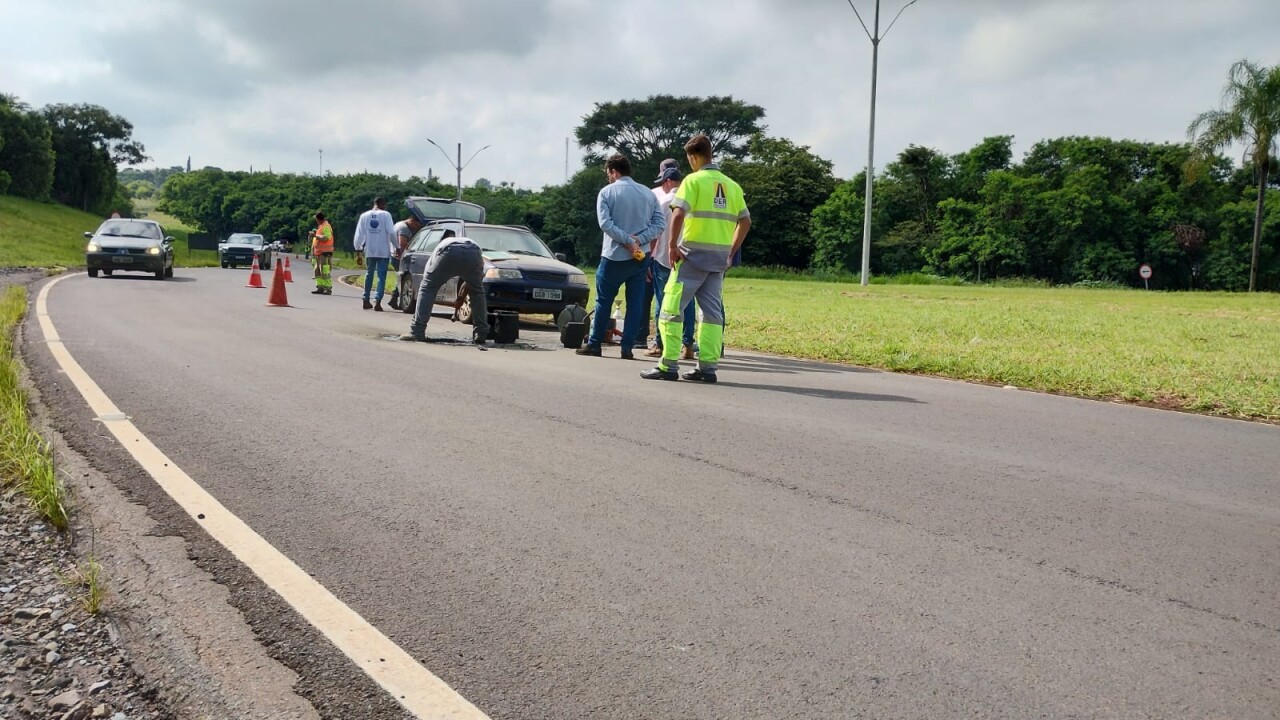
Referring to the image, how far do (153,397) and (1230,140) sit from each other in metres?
48.2

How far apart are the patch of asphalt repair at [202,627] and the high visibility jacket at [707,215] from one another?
5.46 metres

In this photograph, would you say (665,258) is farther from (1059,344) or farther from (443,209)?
(443,209)

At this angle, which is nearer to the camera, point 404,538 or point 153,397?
point 404,538

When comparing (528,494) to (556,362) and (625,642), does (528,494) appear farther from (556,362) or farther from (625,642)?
(556,362)

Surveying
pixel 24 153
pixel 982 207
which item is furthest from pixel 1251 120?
pixel 24 153

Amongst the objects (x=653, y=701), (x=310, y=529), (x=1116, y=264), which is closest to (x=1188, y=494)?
(x=653, y=701)

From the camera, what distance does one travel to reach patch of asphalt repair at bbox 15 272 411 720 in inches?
108

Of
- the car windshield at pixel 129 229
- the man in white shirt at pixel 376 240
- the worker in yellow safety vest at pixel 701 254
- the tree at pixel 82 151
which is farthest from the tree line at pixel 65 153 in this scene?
the worker in yellow safety vest at pixel 701 254

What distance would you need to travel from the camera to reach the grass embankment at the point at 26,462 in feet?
14.3

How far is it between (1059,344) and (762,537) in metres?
10.8

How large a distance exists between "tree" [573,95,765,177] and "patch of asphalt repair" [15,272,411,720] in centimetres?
6353

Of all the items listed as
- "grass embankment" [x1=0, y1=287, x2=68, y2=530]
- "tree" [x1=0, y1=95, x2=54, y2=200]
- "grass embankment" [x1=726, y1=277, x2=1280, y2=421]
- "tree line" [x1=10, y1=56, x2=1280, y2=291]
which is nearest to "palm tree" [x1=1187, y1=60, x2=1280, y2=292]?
"tree line" [x1=10, y1=56, x2=1280, y2=291]

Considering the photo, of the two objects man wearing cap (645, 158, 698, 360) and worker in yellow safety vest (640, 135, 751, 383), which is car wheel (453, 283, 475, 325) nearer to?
man wearing cap (645, 158, 698, 360)

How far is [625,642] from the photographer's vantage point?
10.2 feet
